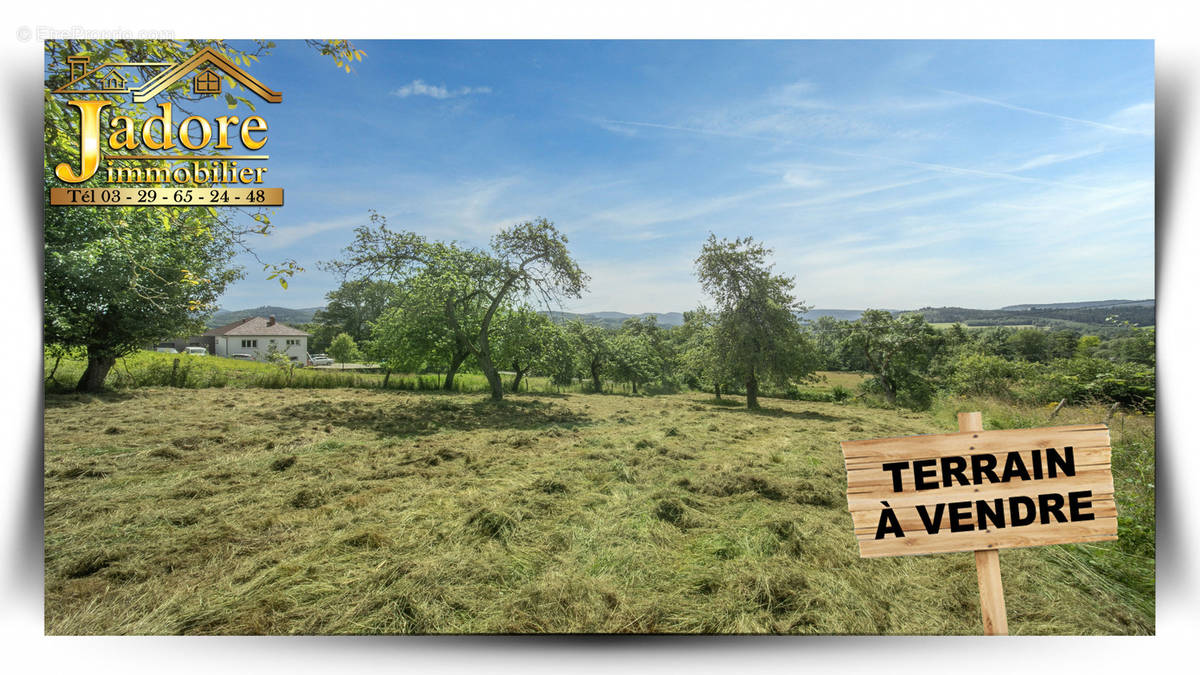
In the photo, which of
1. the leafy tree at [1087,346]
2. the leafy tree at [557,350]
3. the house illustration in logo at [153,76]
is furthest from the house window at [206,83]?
the leafy tree at [1087,346]

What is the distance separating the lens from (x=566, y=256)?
6961mm

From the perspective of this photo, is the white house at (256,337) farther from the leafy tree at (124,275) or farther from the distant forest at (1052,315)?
the distant forest at (1052,315)

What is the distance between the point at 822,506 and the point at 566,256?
5.34 metres

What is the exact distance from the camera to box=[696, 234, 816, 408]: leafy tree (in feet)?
27.1

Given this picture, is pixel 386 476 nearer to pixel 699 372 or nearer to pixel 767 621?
pixel 767 621

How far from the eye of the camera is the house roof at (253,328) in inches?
145

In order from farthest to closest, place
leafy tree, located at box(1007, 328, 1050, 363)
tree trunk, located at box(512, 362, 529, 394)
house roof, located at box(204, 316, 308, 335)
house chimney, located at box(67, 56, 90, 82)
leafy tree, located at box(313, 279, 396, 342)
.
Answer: tree trunk, located at box(512, 362, 529, 394)
leafy tree, located at box(313, 279, 396, 342)
leafy tree, located at box(1007, 328, 1050, 363)
house roof, located at box(204, 316, 308, 335)
house chimney, located at box(67, 56, 90, 82)

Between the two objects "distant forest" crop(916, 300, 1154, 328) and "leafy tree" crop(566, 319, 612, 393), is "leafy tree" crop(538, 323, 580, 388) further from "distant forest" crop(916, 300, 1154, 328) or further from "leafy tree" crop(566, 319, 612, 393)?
"distant forest" crop(916, 300, 1154, 328)

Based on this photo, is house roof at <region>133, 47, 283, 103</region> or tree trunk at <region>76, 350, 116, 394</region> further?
tree trunk at <region>76, 350, 116, 394</region>

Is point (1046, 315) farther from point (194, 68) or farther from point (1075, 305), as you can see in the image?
point (194, 68)

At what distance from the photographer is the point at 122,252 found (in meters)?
2.97

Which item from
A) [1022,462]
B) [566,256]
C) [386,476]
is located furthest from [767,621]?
[566,256]

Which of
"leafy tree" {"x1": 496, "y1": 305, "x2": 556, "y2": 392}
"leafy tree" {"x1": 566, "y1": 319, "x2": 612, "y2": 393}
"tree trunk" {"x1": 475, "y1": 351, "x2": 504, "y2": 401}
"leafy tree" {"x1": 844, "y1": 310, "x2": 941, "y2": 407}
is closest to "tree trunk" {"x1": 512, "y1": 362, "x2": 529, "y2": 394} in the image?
"leafy tree" {"x1": 496, "y1": 305, "x2": 556, "y2": 392}

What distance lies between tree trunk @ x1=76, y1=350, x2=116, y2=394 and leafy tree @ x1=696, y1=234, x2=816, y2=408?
831 cm
